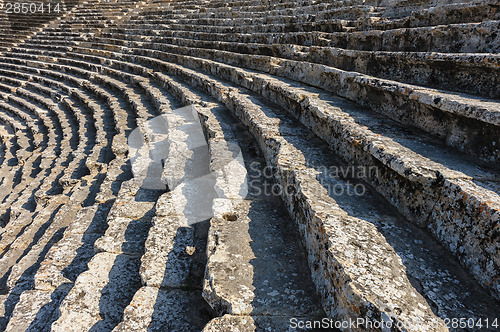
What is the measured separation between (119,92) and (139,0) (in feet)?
33.4

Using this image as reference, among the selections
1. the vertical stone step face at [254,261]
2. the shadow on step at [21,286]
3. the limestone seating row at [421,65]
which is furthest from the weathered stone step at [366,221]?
the shadow on step at [21,286]

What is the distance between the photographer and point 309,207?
80.2 inches

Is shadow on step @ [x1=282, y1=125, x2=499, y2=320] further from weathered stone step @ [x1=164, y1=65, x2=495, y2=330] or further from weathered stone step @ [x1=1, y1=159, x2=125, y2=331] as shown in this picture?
weathered stone step @ [x1=1, y1=159, x2=125, y2=331]

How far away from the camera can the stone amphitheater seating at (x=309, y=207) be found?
161 centimetres

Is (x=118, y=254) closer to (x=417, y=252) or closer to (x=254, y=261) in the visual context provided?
(x=254, y=261)

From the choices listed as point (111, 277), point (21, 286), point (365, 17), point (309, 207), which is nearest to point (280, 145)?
point (309, 207)

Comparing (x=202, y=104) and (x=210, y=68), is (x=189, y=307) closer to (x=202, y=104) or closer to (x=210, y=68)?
(x=202, y=104)

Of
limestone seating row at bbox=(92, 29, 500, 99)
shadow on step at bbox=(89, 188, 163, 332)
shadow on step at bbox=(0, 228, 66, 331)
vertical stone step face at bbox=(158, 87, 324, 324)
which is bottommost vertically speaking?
shadow on step at bbox=(0, 228, 66, 331)

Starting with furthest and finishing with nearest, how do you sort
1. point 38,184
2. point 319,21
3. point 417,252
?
point 319,21 → point 38,184 → point 417,252

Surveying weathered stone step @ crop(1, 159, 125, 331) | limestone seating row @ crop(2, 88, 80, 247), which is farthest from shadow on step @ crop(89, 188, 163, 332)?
limestone seating row @ crop(2, 88, 80, 247)

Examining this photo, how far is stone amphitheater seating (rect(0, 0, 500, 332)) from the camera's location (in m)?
1.61

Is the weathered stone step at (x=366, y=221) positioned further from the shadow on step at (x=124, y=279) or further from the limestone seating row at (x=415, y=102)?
the shadow on step at (x=124, y=279)

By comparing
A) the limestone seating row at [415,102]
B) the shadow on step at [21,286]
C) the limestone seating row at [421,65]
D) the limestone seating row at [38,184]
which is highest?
the limestone seating row at [421,65]

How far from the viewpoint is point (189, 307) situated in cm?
203
